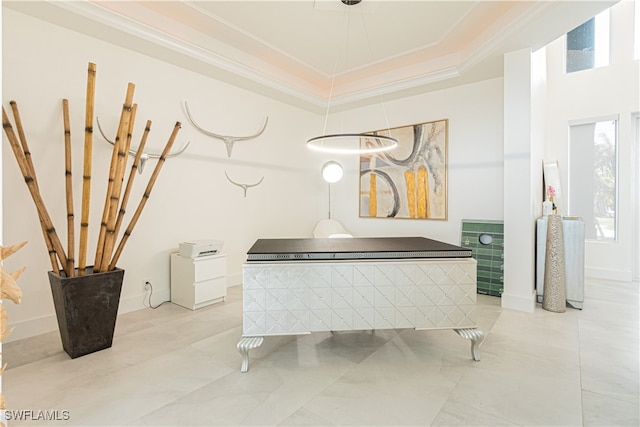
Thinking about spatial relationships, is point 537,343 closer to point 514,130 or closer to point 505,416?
point 505,416

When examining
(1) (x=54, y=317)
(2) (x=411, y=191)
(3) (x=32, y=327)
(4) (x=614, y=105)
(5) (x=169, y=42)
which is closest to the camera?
(3) (x=32, y=327)

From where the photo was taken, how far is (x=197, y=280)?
11.4 feet

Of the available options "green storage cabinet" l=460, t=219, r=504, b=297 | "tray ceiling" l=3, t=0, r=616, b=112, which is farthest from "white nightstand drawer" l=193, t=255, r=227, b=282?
"green storage cabinet" l=460, t=219, r=504, b=297

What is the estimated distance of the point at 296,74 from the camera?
187 inches

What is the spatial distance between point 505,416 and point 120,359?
101 inches

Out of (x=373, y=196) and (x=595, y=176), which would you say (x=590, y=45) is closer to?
(x=595, y=176)

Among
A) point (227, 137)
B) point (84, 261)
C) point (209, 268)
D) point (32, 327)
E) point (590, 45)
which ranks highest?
point (590, 45)

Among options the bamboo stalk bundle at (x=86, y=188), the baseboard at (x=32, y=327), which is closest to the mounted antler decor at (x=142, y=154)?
the bamboo stalk bundle at (x=86, y=188)

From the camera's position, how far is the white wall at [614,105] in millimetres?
4449

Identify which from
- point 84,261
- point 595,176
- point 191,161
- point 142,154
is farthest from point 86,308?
point 595,176

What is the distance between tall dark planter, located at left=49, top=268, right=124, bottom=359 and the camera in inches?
96.0

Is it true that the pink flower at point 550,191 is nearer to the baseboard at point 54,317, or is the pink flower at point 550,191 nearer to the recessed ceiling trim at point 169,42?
the recessed ceiling trim at point 169,42

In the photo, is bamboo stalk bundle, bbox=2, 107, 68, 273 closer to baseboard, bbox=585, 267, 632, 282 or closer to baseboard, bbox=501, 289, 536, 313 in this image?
baseboard, bbox=501, 289, 536, 313

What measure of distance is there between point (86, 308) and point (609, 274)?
6164 mm
